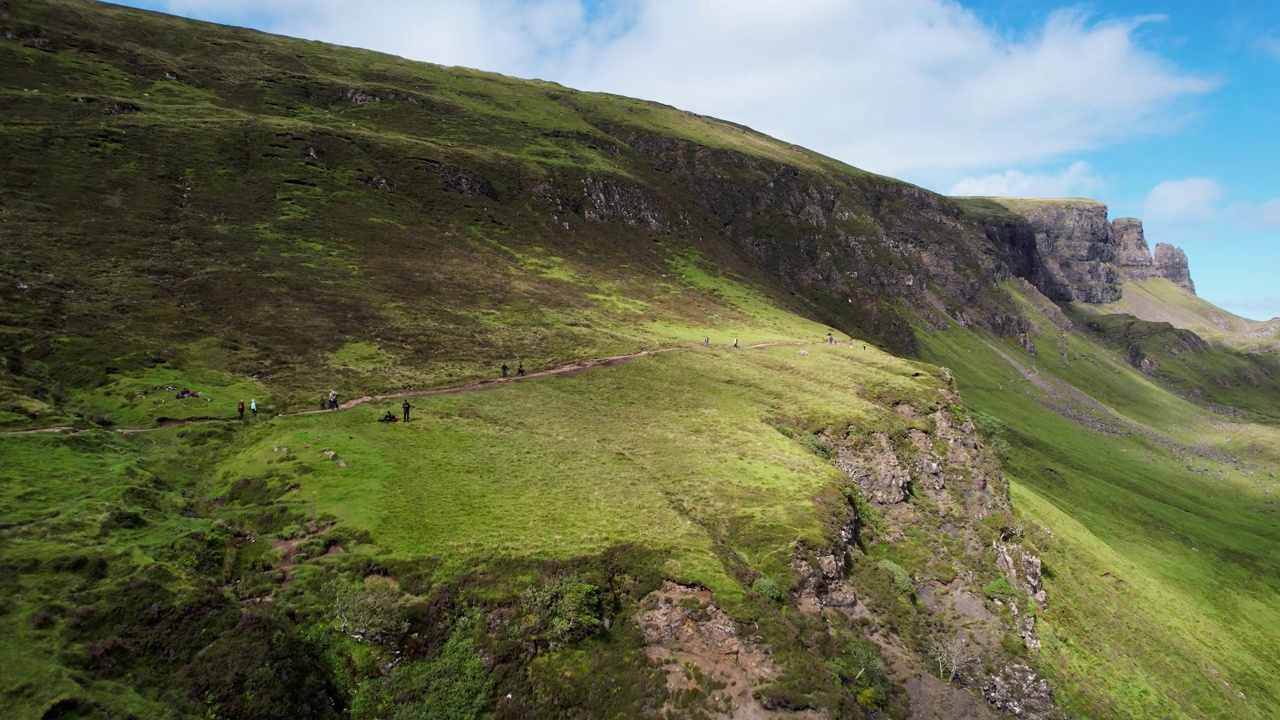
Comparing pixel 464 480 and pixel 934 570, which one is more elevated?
pixel 464 480

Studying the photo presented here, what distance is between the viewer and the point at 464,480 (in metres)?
38.4

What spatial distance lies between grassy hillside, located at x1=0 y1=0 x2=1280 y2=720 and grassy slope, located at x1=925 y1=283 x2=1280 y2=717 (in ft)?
2.48

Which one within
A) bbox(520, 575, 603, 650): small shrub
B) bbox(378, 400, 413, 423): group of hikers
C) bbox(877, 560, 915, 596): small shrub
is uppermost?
bbox(378, 400, 413, 423): group of hikers

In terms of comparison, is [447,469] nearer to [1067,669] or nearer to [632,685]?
[632,685]

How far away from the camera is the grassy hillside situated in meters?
25.5

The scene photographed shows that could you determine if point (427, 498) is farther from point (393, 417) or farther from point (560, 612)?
point (393, 417)

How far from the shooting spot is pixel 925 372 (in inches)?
3179

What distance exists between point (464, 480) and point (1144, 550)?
107 m

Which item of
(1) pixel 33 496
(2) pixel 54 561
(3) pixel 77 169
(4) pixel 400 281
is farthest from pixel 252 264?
(2) pixel 54 561

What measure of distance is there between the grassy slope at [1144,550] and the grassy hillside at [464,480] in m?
0.76

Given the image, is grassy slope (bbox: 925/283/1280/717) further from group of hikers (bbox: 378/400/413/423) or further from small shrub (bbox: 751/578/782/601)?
group of hikers (bbox: 378/400/413/423)

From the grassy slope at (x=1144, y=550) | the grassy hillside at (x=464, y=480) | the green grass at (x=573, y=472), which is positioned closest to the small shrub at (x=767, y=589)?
the grassy hillside at (x=464, y=480)

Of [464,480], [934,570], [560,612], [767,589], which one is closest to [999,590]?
[934,570]

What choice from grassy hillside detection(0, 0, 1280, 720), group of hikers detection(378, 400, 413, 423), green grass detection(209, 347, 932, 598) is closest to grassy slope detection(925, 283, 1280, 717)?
grassy hillside detection(0, 0, 1280, 720)
